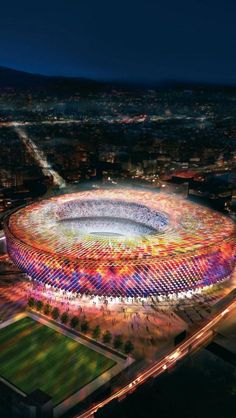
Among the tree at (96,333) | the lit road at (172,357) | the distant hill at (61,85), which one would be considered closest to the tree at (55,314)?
the tree at (96,333)

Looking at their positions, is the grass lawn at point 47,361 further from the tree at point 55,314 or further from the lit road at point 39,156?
the lit road at point 39,156

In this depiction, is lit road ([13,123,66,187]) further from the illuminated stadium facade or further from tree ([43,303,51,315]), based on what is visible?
tree ([43,303,51,315])

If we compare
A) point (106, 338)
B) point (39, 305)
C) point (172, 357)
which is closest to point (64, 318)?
point (39, 305)

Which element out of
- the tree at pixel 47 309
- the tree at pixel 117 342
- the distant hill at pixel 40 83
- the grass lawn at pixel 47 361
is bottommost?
the grass lawn at pixel 47 361

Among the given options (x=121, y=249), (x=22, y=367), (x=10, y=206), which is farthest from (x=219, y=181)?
(x=22, y=367)

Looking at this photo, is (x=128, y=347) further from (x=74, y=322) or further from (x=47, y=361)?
(x=47, y=361)

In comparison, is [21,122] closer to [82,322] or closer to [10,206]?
[10,206]

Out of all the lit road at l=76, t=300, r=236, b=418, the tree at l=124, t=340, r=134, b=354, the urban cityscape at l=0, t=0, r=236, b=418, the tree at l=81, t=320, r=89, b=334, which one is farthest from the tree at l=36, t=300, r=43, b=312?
the lit road at l=76, t=300, r=236, b=418
